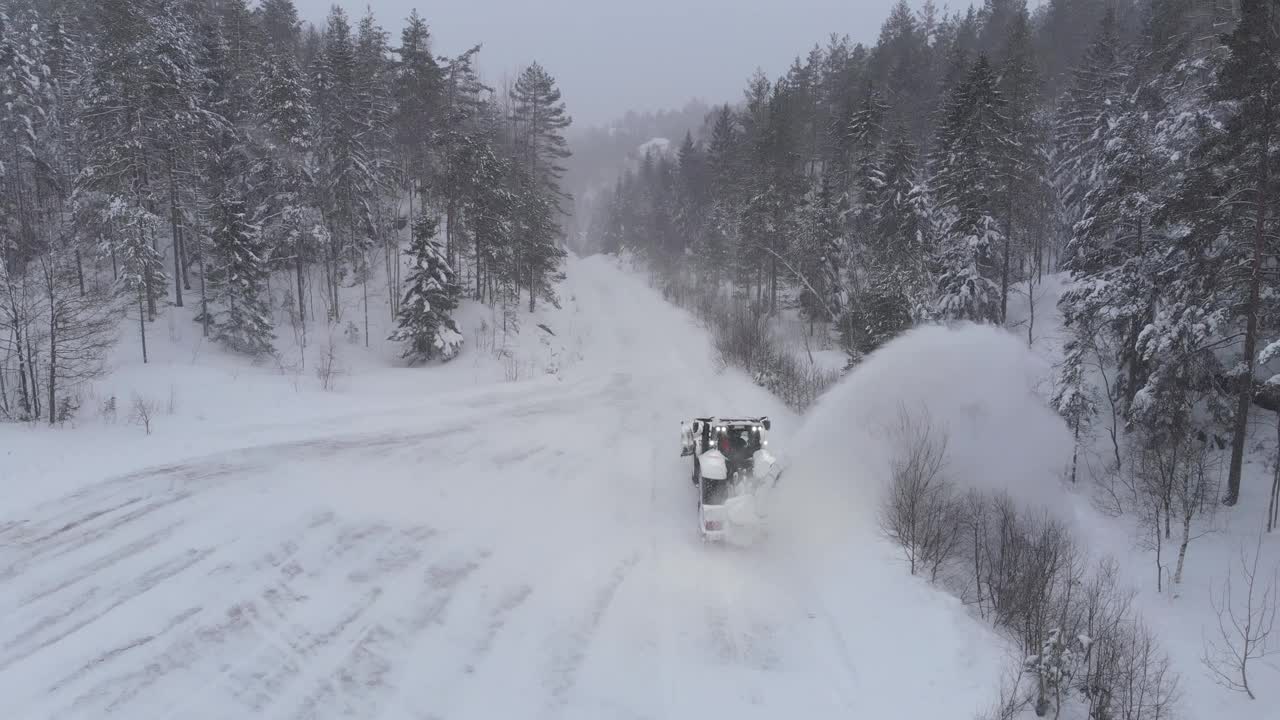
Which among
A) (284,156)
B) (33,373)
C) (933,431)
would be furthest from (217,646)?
(284,156)

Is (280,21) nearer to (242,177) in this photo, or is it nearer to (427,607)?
(242,177)

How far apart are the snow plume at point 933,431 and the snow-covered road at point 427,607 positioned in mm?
1778

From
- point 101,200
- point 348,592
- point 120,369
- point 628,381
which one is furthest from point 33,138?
point 348,592

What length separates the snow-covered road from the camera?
5828mm

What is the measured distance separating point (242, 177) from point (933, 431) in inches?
1503

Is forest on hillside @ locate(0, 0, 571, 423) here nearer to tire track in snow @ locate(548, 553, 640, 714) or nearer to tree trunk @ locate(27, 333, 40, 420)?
tree trunk @ locate(27, 333, 40, 420)

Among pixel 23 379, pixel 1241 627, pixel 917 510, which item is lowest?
pixel 1241 627

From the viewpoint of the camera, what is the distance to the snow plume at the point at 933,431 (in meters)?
11.6

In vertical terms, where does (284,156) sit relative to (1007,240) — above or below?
above

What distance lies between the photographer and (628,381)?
80.3ft

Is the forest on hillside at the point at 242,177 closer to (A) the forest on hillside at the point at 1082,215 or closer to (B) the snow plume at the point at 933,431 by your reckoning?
(A) the forest on hillside at the point at 1082,215

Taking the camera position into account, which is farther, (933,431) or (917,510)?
(933,431)

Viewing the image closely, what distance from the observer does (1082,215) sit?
25734 mm

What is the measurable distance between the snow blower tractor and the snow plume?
1050 millimetres
